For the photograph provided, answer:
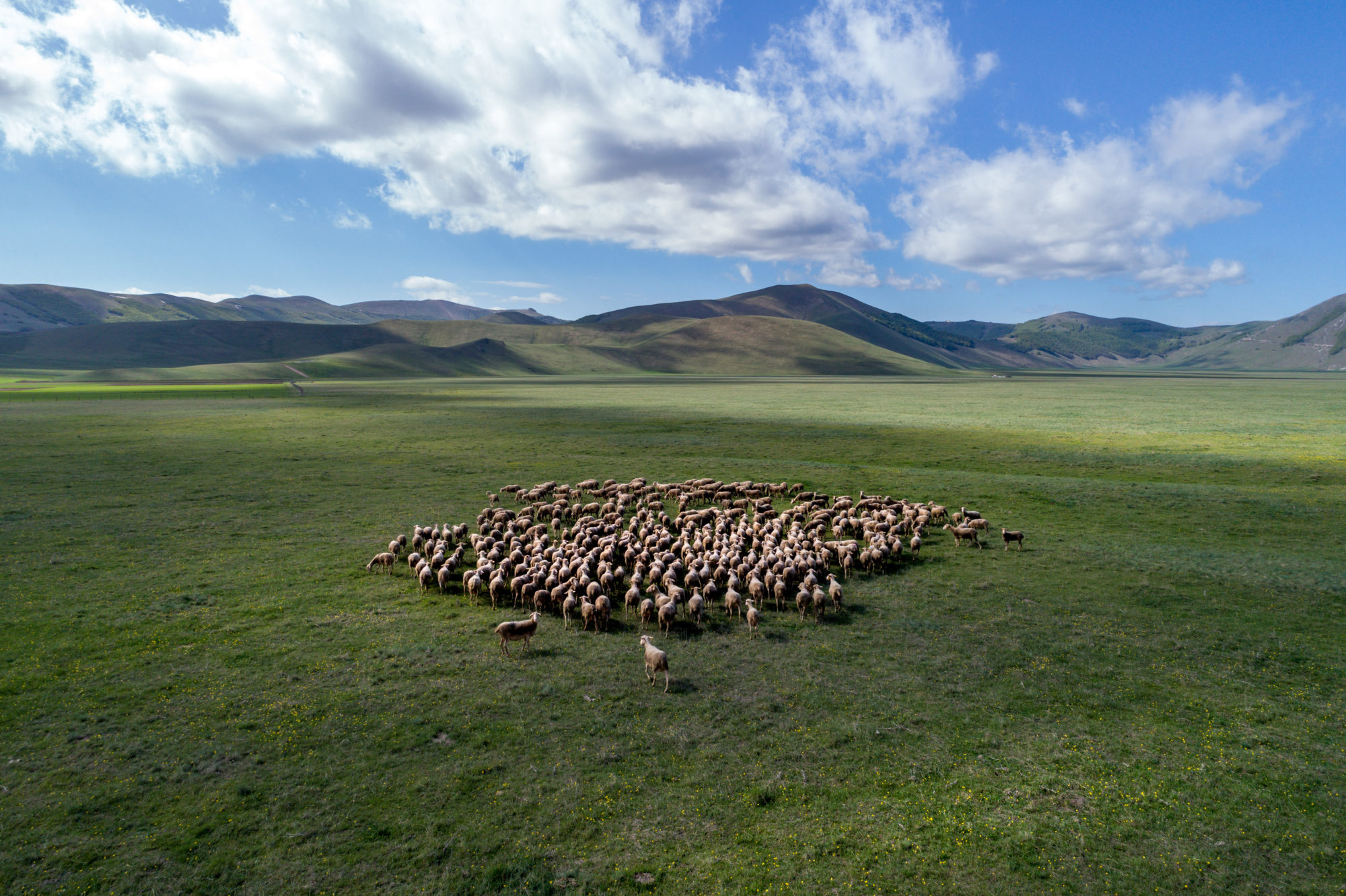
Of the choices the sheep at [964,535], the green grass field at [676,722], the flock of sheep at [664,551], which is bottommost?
the green grass field at [676,722]

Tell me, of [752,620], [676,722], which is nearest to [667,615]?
[752,620]

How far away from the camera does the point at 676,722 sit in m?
11.2

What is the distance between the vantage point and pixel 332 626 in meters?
14.7

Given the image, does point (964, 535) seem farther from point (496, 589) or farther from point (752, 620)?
point (496, 589)

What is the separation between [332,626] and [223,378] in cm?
17848

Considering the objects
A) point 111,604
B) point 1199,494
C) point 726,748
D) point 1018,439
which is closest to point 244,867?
point 726,748

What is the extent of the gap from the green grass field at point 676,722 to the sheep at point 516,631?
348 millimetres

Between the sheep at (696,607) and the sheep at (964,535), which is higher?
the sheep at (964,535)

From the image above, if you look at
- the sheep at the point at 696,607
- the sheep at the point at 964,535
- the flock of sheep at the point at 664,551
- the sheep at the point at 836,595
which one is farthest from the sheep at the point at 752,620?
the sheep at the point at 964,535

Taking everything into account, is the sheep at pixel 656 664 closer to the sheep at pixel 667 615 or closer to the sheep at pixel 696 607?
the sheep at pixel 667 615

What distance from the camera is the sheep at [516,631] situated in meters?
14.0

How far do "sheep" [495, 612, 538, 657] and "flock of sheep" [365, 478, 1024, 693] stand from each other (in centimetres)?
3

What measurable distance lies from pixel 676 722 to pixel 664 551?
8.98 m

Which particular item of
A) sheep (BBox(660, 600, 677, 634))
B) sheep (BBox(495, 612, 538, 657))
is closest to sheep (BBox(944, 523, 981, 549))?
sheep (BBox(660, 600, 677, 634))
